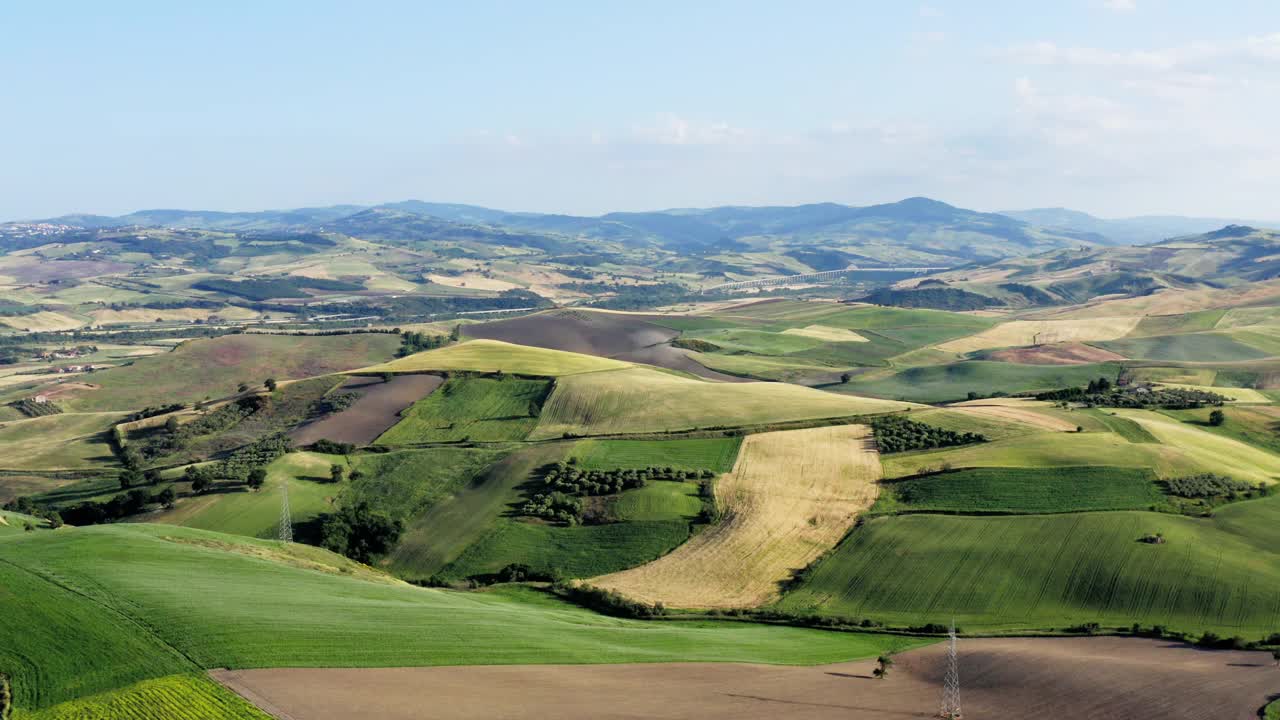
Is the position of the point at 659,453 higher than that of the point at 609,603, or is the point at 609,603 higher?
the point at 659,453

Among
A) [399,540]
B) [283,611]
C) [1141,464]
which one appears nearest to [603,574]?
[399,540]

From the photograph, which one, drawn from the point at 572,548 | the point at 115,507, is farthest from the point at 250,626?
the point at 115,507

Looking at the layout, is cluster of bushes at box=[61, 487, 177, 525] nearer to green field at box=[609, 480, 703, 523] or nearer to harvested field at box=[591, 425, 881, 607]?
green field at box=[609, 480, 703, 523]

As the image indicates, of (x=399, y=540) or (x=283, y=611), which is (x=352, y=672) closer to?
(x=283, y=611)

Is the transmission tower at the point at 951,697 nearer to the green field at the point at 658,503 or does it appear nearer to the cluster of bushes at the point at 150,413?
the green field at the point at 658,503

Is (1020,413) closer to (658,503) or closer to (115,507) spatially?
(658,503)

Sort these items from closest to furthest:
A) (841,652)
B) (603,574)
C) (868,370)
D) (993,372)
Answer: (841,652) < (603,574) < (993,372) < (868,370)

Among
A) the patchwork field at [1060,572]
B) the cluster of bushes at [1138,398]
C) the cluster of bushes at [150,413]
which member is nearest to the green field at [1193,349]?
the cluster of bushes at [1138,398]
